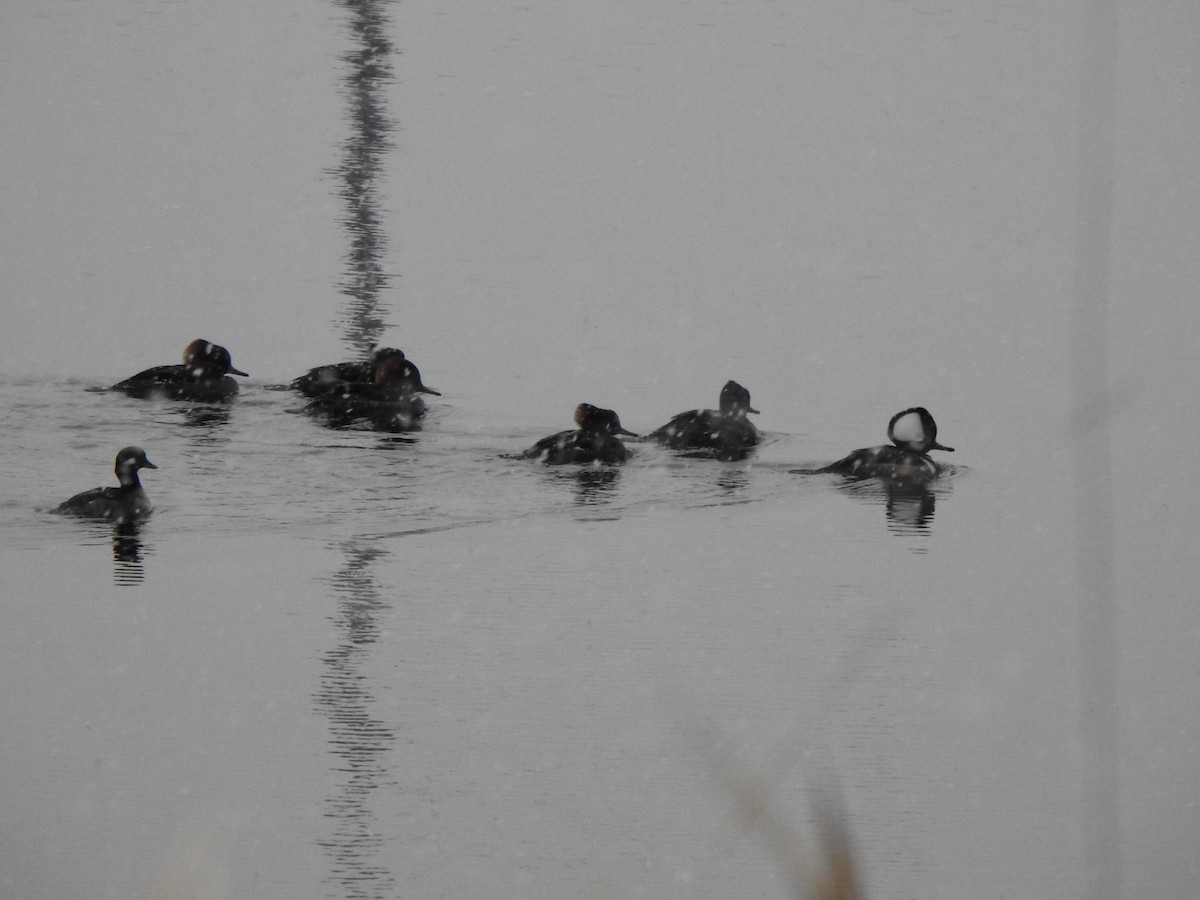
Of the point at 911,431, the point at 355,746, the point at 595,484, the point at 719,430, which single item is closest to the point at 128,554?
the point at 355,746

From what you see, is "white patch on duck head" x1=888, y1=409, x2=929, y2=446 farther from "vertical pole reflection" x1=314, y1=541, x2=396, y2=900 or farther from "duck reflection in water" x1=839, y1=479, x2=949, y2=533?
"vertical pole reflection" x1=314, y1=541, x2=396, y2=900

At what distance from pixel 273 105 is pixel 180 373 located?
3285mm

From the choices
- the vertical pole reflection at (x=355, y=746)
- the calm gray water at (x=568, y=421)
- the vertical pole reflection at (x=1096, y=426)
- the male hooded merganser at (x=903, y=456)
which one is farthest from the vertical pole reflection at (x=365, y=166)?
the vertical pole reflection at (x=1096, y=426)

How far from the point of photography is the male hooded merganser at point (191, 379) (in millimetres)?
6648

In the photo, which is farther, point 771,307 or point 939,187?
point 939,187

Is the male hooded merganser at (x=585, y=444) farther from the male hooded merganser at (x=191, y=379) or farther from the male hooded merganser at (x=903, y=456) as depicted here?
the male hooded merganser at (x=191, y=379)

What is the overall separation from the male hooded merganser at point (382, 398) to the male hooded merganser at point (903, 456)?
73.4 inches

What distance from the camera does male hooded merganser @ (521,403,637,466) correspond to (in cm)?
581

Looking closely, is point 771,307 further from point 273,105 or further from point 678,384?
point 273,105

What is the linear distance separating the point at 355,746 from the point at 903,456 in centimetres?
319

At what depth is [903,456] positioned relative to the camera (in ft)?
18.7

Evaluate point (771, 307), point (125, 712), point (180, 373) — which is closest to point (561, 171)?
point (771, 307)

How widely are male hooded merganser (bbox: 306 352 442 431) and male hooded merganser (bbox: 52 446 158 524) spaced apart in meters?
1.31

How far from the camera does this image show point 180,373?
6.62m
